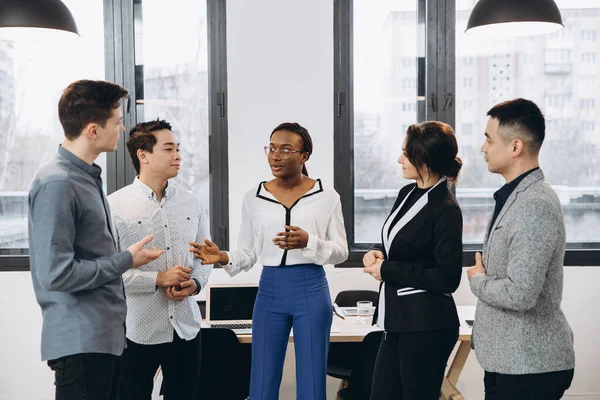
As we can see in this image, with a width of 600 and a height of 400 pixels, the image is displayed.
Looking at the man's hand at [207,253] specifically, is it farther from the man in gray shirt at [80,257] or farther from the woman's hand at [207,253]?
the man in gray shirt at [80,257]

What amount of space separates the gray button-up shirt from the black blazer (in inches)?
38.0

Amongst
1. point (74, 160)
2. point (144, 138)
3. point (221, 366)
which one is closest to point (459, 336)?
point (221, 366)

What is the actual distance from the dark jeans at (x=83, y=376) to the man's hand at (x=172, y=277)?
1.75 feet

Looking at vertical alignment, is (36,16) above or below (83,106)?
above

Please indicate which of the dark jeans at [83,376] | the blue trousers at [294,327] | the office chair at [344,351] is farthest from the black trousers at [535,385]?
the office chair at [344,351]

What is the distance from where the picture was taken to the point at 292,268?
108 inches

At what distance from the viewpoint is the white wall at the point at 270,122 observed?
4207 mm

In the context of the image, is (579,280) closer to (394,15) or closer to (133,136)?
(394,15)

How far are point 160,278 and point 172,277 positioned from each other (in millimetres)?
53

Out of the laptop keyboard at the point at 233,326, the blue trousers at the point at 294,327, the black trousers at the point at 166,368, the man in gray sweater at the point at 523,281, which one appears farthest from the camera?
the laptop keyboard at the point at 233,326

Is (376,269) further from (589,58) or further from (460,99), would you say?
(589,58)

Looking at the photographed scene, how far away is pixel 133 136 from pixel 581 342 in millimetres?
3291

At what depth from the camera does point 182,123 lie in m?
4.38

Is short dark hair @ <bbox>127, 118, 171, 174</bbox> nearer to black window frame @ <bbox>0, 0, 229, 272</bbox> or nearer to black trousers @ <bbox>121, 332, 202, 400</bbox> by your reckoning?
black trousers @ <bbox>121, 332, 202, 400</bbox>
